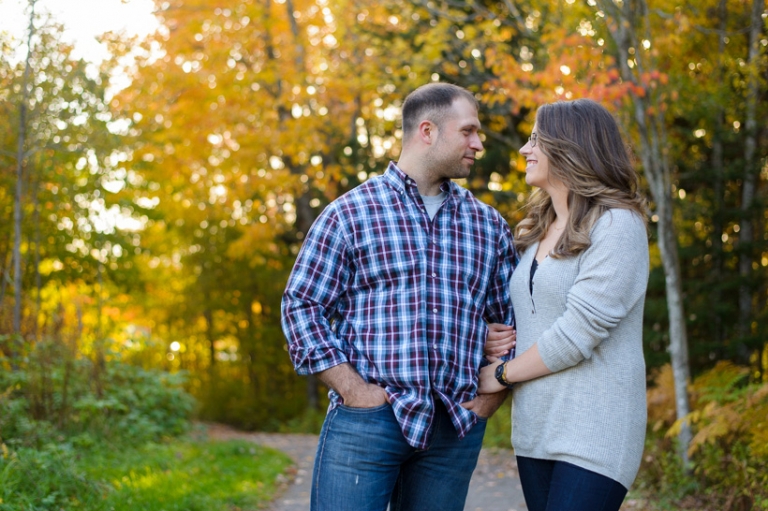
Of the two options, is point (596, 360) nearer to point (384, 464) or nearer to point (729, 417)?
point (384, 464)

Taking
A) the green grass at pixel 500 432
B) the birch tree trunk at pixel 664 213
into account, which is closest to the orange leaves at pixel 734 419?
the birch tree trunk at pixel 664 213

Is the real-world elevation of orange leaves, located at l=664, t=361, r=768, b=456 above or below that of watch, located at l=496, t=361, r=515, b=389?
below

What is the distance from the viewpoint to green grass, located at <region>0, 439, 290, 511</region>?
4.64 meters

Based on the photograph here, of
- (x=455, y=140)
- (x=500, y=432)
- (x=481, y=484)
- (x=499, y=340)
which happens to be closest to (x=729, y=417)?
(x=481, y=484)

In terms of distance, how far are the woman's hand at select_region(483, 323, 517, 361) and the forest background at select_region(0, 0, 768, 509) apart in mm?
2493

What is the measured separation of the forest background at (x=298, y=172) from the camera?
651 cm

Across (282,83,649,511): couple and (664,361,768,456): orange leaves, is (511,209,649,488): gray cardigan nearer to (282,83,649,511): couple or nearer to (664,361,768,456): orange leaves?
(282,83,649,511): couple

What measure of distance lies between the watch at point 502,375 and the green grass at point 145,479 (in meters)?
2.82

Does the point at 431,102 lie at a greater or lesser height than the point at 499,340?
greater

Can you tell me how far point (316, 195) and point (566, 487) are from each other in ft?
37.3

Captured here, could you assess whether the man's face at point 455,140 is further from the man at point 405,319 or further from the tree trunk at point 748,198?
the tree trunk at point 748,198

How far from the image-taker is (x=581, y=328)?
8.31 feet

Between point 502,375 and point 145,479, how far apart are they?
3825mm

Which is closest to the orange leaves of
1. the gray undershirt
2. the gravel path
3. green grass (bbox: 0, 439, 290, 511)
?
the gravel path
